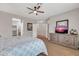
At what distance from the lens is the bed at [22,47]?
1.59m

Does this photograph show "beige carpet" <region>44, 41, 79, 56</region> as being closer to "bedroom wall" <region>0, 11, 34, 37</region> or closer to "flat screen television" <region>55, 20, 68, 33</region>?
"flat screen television" <region>55, 20, 68, 33</region>

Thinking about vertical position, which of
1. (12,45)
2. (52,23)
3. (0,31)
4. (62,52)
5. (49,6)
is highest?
(49,6)

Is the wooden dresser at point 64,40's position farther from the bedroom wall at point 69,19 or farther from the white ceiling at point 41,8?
the white ceiling at point 41,8

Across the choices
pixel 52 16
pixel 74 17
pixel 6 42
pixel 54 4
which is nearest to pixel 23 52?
pixel 6 42

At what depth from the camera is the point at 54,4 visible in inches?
64.3

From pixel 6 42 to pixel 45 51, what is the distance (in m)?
0.61

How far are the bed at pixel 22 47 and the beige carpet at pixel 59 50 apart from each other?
8cm

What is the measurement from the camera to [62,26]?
1801mm

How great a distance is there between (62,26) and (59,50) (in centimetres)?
A: 40

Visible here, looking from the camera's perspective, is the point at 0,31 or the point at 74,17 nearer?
the point at 0,31

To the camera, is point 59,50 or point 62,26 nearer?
point 59,50

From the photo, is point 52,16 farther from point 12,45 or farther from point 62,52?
point 12,45

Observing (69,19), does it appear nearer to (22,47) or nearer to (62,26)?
(62,26)

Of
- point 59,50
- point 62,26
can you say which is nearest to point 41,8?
point 62,26
